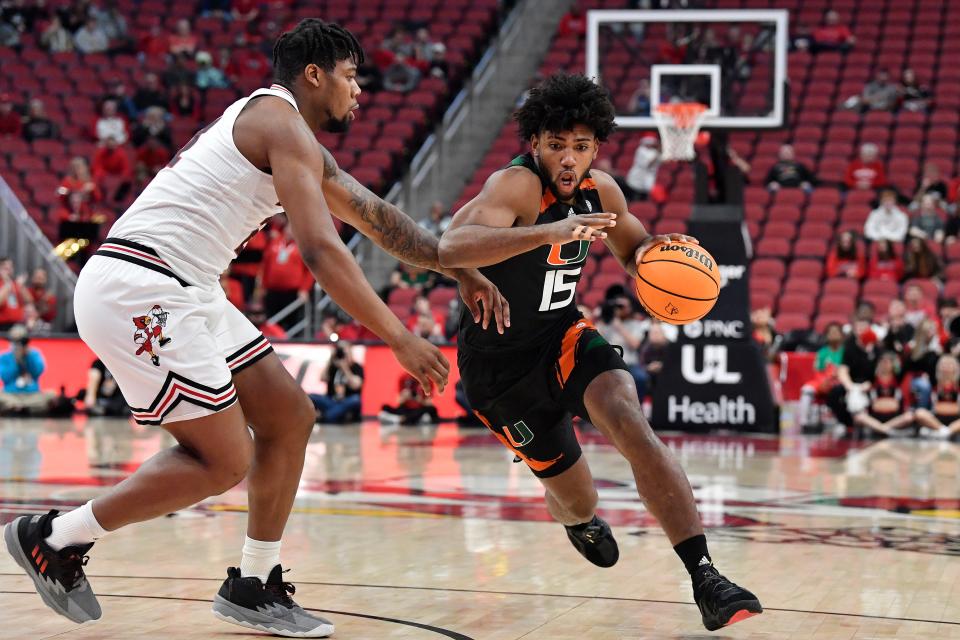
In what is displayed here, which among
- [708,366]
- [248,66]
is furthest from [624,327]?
[248,66]

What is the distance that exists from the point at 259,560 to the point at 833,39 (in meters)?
17.5

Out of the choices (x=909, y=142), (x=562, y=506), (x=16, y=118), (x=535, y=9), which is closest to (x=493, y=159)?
(x=535, y=9)

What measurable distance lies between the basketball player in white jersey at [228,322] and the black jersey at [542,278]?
2.24ft

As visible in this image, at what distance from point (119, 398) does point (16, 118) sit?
6945 millimetres

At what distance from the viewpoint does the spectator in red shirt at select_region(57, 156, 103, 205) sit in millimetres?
17234

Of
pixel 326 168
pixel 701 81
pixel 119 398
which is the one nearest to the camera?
pixel 326 168

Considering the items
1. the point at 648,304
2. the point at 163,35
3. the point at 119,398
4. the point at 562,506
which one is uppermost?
the point at 163,35

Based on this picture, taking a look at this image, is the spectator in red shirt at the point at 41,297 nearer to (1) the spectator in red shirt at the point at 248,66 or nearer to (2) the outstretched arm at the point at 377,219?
(1) the spectator in red shirt at the point at 248,66

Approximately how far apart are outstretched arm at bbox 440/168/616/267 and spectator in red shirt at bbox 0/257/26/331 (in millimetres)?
11668

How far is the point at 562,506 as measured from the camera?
5.43 metres

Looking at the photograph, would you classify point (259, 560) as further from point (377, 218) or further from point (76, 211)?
point (76, 211)

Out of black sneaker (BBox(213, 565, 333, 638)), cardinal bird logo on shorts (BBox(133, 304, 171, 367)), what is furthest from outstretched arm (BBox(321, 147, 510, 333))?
black sneaker (BBox(213, 565, 333, 638))

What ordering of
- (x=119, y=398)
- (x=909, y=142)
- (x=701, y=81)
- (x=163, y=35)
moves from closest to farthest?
(x=701, y=81) → (x=119, y=398) → (x=909, y=142) → (x=163, y=35)

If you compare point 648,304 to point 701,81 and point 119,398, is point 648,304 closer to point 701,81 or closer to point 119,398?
point 701,81
